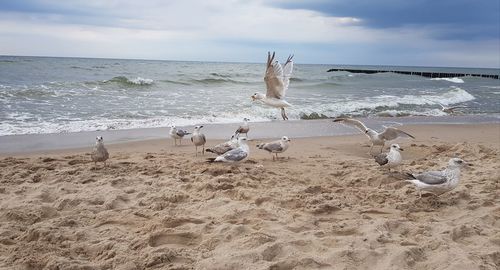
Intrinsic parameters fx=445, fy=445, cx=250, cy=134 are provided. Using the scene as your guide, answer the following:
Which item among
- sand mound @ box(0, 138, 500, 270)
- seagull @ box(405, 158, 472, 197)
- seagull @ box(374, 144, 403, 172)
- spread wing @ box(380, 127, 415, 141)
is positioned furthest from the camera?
spread wing @ box(380, 127, 415, 141)

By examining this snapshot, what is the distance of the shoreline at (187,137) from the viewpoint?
8365mm

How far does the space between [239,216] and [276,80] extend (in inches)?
216

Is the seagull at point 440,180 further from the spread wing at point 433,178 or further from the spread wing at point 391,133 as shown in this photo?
the spread wing at point 391,133

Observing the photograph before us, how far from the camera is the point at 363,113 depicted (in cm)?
1636

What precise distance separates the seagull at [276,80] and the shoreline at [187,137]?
0.96 meters

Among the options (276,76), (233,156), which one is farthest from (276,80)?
(233,156)

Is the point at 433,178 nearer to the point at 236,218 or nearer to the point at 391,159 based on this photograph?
the point at 391,159

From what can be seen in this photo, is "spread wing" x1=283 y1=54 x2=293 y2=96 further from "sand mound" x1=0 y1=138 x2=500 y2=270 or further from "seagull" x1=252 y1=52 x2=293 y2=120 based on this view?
"sand mound" x1=0 y1=138 x2=500 y2=270

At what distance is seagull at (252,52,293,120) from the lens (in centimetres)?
910

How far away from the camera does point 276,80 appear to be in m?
9.39

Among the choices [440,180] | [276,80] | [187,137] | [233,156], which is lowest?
[187,137]

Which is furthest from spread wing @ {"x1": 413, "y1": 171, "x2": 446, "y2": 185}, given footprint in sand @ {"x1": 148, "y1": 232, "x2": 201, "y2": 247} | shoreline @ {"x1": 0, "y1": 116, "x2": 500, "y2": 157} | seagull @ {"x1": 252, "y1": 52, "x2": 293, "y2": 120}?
shoreline @ {"x1": 0, "y1": 116, "x2": 500, "y2": 157}

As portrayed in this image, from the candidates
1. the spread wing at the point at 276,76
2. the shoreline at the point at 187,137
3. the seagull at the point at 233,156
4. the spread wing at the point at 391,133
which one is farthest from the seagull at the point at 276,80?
the seagull at the point at 233,156

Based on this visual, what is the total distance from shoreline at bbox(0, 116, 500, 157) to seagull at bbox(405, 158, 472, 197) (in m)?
5.23
